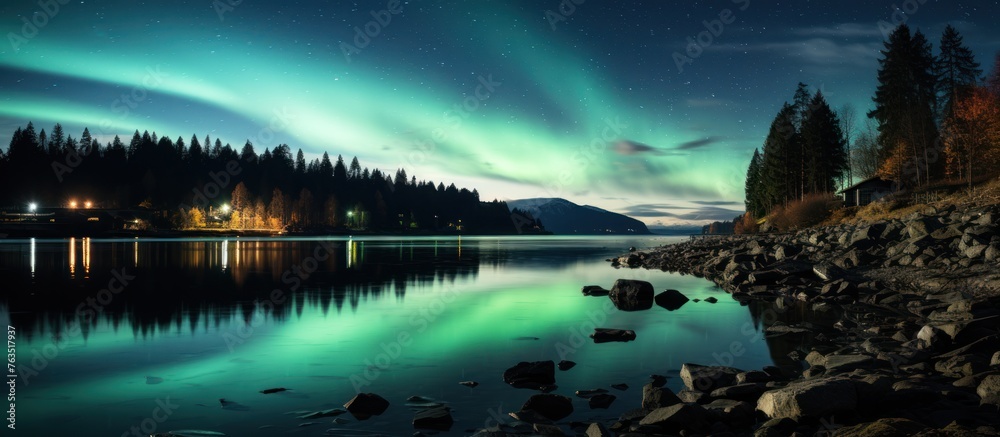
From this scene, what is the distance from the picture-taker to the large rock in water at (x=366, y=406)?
9.20 m

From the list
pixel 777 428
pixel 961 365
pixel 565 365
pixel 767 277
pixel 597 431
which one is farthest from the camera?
pixel 767 277

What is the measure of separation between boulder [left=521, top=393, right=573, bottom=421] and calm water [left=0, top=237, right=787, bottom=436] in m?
0.29

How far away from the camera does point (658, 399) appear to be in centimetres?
916

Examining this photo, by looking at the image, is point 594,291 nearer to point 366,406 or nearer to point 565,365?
point 565,365

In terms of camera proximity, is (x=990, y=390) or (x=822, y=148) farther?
(x=822, y=148)

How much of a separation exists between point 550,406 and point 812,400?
379 cm

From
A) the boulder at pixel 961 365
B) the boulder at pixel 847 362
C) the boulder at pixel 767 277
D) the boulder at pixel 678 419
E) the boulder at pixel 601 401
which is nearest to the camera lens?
the boulder at pixel 678 419

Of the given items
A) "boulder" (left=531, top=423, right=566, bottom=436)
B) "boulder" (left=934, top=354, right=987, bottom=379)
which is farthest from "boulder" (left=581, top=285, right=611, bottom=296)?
"boulder" (left=531, top=423, right=566, bottom=436)

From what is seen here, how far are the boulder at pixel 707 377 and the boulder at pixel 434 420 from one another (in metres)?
4.56

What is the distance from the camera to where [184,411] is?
9.39 meters

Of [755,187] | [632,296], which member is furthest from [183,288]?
[755,187]

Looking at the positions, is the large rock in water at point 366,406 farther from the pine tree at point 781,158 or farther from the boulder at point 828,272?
the pine tree at point 781,158

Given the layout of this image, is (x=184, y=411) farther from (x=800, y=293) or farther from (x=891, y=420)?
(x=800, y=293)

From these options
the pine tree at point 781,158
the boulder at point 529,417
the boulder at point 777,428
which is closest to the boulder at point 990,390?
the boulder at point 777,428
